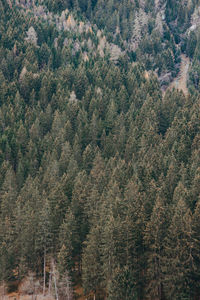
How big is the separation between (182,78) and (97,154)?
310ft

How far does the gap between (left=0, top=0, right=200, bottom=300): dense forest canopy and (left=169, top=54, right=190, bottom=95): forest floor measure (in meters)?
2.12

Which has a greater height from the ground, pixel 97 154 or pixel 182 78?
pixel 97 154

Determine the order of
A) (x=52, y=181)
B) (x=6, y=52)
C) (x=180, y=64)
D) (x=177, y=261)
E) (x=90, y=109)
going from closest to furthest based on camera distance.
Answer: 1. (x=177, y=261)
2. (x=52, y=181)
3. (x=90, y=109)
4. (x=6, y=52)
5. (x=180, y=64)

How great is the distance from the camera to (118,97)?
4619 inches

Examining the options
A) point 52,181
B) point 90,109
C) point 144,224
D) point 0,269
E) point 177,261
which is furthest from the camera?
point 90,109

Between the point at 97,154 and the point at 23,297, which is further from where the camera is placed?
the point at 97,154

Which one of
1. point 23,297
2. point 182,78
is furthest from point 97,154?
point 182,78

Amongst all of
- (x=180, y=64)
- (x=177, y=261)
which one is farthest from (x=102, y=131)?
(x=180, y=64)

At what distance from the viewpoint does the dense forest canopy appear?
165ft

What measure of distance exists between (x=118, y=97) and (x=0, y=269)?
6965cm

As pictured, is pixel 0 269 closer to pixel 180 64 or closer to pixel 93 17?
pixel 180 64

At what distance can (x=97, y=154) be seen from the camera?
280 ft

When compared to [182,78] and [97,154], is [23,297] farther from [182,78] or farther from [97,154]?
[182,78]

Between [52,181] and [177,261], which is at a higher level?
[177,261]
